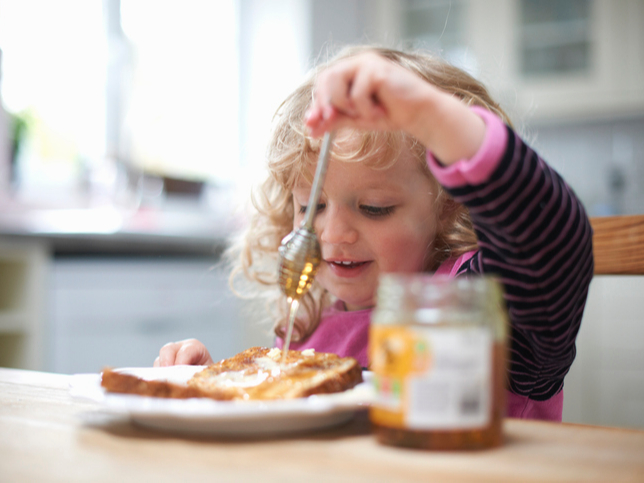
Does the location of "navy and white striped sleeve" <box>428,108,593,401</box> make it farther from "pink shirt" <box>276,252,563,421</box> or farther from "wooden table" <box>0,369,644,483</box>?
"pink shirt" <box>276,252,563,421</box>

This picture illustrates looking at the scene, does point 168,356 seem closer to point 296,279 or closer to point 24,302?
point 296,279

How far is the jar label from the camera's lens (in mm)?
427

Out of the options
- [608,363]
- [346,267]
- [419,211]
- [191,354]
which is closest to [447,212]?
[419,211]

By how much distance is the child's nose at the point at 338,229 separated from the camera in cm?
101

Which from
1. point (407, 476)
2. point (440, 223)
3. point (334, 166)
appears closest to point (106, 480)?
point (407, 476)

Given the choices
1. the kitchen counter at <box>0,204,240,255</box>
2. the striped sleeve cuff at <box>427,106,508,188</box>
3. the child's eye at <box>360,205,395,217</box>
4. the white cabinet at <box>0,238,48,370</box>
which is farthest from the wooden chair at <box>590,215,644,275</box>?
the white cabinet at <box>0,238,48,370</box>

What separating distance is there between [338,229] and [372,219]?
0.19ft

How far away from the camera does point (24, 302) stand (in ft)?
7.29

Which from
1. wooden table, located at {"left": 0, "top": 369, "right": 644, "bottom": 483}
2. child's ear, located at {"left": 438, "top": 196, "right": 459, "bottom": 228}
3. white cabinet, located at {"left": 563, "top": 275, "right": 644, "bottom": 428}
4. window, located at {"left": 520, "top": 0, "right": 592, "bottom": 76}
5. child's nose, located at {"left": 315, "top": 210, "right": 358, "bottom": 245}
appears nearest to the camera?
wooden table, located at {"left": 0, "top": 369, "right": 644, "bottom": 483}

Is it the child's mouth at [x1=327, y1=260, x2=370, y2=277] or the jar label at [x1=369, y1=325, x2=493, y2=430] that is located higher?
the child's mouth at [x1=327, y1=260, x2=370, y2=277]

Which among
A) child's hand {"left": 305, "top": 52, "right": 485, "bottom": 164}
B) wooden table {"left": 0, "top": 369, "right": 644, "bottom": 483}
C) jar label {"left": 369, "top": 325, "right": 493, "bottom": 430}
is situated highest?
child's hand {"left": 305, "top": 52, "right": 485, "bottom": 164}

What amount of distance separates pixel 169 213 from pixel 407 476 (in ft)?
10.6

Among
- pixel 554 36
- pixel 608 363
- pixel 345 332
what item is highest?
pixel 554 36

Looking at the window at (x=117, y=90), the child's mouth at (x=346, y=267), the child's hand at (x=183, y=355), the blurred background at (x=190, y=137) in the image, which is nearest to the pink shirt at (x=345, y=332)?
the child's mouth at (x=346, y=267)
